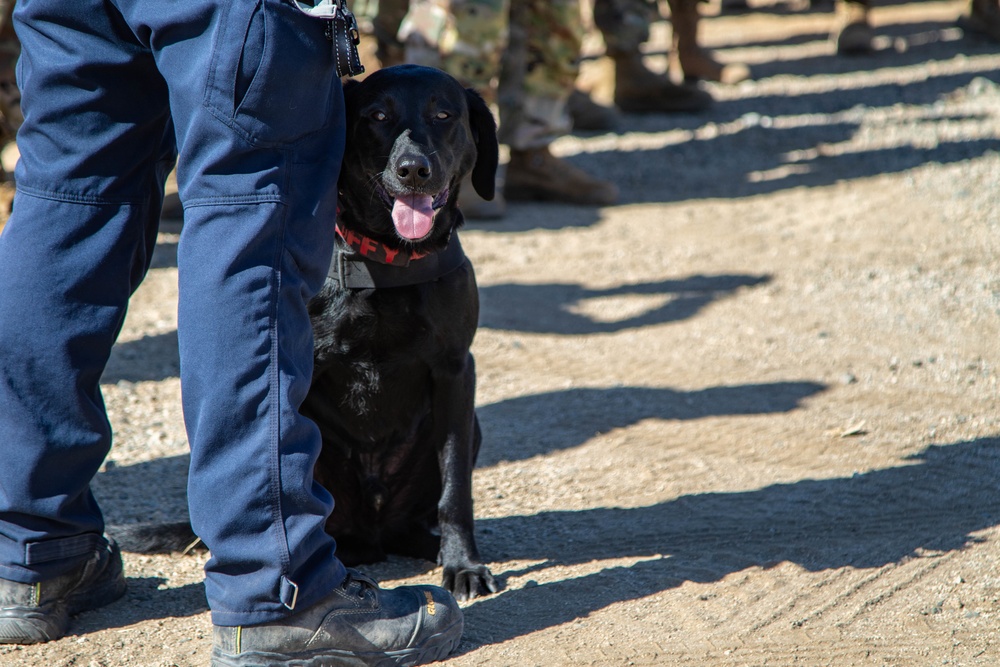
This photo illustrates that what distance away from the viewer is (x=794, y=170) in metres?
6.93

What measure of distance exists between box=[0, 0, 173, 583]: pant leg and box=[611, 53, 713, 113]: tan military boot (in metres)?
7.00

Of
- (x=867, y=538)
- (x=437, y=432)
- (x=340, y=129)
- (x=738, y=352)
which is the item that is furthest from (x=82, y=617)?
(x=738, y=352)

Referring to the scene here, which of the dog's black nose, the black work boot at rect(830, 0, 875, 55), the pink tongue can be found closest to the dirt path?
the pink tongue

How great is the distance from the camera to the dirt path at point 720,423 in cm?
230

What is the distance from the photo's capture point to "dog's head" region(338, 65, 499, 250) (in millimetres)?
2430

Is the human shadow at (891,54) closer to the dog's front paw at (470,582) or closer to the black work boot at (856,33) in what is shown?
the black work boot at (856,33)

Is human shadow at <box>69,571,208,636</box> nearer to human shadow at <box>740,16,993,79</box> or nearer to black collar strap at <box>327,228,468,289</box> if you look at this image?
black collar strap at <box>327,228,468,289</box>

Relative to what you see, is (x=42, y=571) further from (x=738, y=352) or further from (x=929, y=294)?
(x=929, y=294)

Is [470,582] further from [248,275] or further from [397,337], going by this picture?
[248,275]

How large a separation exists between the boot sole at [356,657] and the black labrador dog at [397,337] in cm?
33

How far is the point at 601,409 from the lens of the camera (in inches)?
147

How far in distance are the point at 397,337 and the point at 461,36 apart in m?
3.29

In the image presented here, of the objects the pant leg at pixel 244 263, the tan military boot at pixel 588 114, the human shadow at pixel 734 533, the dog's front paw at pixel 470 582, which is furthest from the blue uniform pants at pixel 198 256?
the tan military boot at pixel 588 114

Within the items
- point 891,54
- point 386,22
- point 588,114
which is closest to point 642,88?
point 588,114
